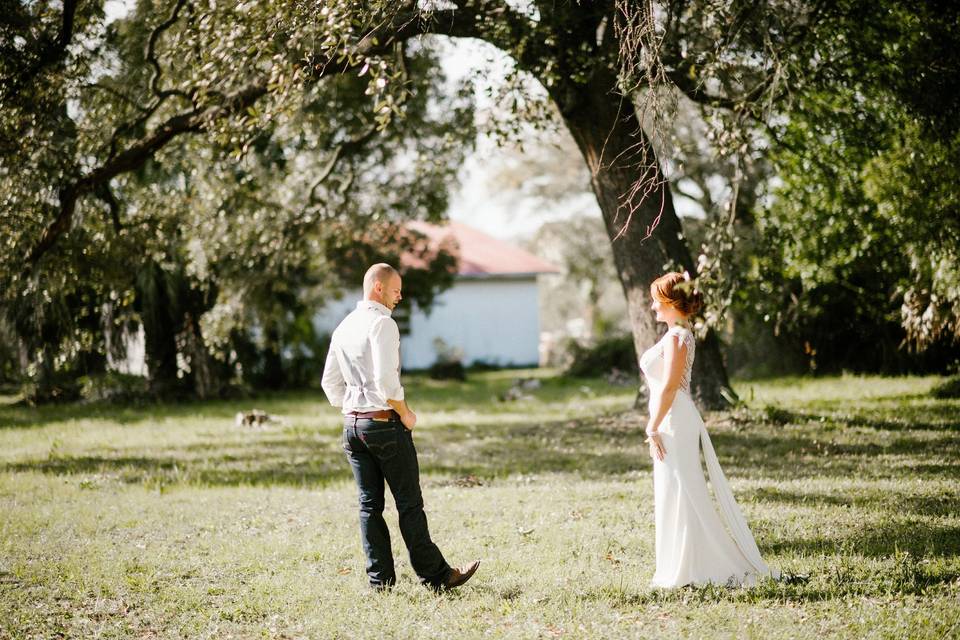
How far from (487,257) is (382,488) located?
31.8 meters

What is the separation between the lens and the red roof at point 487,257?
35.0 meters

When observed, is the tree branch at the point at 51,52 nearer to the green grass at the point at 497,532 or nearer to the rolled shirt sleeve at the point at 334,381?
the green grass at the point at 497,532

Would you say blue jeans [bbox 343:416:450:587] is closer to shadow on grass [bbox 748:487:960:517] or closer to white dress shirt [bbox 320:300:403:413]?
white dress shirt [bbox 320:300:403:413]

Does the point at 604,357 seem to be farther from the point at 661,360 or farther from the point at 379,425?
the point at 379,425

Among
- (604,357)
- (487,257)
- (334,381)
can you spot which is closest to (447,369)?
(604,357)

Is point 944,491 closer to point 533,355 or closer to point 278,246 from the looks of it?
point 278,246

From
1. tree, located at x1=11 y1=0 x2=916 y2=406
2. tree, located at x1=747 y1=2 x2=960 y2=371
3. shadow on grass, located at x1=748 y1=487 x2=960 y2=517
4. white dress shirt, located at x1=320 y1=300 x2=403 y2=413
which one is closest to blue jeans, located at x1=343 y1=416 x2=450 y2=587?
white dress shirt, located at x1=320 y1=300 x2=403 y2=413

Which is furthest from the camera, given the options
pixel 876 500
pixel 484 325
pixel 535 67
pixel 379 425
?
pixel 484 325

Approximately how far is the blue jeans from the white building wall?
27.9m

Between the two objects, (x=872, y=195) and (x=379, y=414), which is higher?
(x=872, y=195)

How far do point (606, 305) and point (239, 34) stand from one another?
167ft

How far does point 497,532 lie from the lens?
7203 mm

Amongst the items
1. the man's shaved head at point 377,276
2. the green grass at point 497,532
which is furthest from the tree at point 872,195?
the man's shaved head at point 377,276

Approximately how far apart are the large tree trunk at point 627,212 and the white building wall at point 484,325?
2158 cm
